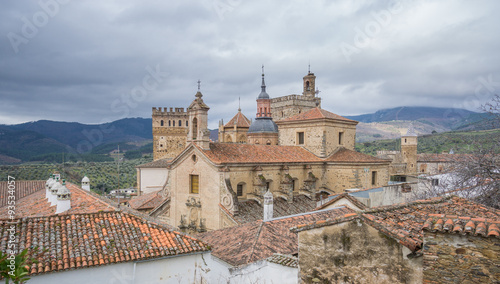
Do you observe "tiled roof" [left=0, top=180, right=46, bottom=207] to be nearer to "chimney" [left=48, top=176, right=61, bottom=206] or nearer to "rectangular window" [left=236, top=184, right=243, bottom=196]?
"chimney" [left=48, top=176, right=61, bottom=206]

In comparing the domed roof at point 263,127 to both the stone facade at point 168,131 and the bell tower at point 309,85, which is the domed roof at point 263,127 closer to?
the bell tower at point 309,85

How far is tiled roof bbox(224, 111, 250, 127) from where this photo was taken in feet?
133

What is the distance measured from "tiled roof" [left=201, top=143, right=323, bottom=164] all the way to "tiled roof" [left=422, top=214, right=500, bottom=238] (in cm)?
1544

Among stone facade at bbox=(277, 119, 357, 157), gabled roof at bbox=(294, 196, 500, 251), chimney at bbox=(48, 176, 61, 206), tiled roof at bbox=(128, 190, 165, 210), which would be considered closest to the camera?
gabled roof at bbox=(294, 196, 500, 251)

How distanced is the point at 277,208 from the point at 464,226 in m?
16.9

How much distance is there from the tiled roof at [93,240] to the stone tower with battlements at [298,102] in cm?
3816

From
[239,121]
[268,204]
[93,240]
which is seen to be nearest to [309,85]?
[239,121]

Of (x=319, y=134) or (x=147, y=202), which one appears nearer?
(x=319, y=134)

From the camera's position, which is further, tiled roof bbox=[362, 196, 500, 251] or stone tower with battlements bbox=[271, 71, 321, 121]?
stone tower with battlements bbox=[271, 71, 321, 121]

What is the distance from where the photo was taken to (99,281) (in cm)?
906

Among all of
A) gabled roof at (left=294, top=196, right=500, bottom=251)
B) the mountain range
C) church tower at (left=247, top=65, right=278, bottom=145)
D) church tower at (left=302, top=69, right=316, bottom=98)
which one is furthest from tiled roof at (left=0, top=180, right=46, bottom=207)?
the mountain range

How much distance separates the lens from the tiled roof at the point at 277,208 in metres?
19.9

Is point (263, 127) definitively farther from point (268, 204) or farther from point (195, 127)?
point (268, 204)

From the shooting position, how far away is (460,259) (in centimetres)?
523
